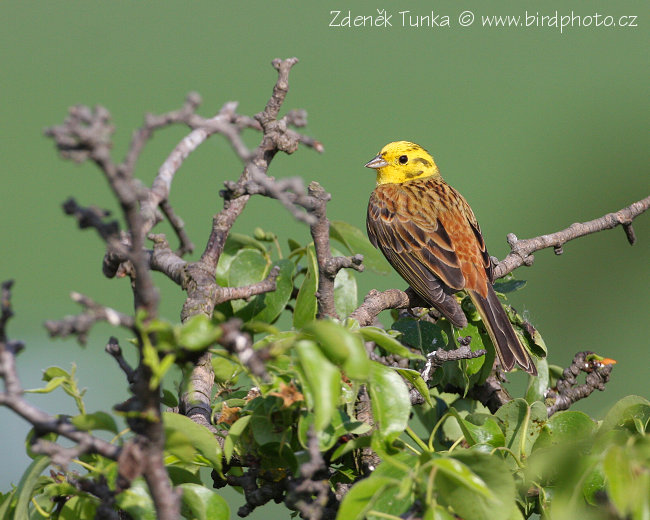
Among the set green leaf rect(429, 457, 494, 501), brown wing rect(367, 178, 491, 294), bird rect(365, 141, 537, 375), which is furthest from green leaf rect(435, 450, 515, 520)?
brown wing rect(367, 178, 491, 294)

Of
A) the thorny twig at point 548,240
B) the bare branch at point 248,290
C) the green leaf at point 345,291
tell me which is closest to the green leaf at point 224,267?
the bare branch at point 248,290

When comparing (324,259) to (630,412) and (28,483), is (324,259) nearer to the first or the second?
(630,412)

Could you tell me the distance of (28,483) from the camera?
1.12 meters

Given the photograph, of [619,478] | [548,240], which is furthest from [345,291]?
[619,478]

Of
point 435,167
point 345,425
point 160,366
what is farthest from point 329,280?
point 435,167

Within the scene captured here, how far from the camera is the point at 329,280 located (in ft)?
5.78

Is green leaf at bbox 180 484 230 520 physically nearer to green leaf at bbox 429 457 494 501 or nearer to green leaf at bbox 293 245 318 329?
green leaf at bbox 429 457 494 501

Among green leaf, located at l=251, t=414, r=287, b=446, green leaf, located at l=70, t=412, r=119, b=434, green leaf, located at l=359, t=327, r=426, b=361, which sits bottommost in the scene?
green leaf, located at l=251, t=414, r=287, b=446

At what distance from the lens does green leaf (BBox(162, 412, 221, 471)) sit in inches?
43.4

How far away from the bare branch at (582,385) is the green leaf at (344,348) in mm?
1197

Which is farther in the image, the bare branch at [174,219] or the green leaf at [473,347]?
the green leaf at [473,347]

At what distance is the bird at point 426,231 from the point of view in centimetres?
311

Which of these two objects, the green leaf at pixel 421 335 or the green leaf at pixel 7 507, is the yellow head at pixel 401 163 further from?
the green leaf at pixel 7 507

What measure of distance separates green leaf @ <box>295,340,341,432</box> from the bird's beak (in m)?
3.18
